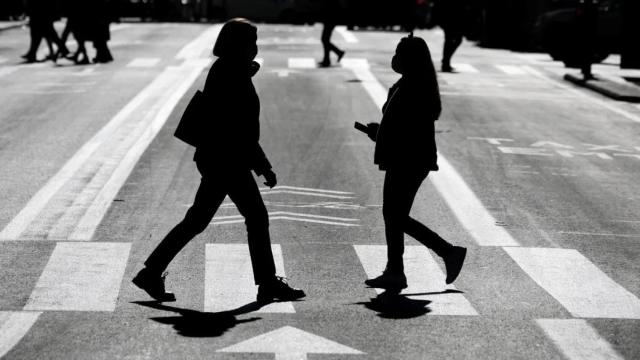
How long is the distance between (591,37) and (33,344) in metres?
20.1

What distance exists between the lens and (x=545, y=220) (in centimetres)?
1201

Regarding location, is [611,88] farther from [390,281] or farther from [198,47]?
[390,281]

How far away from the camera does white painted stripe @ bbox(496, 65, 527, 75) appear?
29.0 m

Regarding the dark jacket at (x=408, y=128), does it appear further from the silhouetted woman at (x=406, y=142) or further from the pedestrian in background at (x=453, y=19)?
the pedestrian in background at (x=453, y=19)

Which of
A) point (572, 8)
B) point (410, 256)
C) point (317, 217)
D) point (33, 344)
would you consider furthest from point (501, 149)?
point (572, 8)

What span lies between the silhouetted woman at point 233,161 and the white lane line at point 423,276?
2.81 feet

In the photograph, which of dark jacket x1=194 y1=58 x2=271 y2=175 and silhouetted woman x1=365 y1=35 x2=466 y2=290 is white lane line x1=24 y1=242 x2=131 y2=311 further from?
silhouetted woman x1=365 y1=35 x2=466 y2=290

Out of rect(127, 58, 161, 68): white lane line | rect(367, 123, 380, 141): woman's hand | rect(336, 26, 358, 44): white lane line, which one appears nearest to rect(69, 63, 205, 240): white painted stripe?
rect(367, 123, 380, 141): woman's hand

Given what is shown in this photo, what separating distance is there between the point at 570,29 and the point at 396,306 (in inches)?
1042

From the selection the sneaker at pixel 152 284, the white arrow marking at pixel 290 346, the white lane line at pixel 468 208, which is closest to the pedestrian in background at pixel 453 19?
the white lane line at pixel 468 208

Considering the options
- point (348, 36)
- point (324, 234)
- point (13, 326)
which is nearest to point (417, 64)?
point (324, 234)

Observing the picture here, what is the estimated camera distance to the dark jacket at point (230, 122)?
853cm

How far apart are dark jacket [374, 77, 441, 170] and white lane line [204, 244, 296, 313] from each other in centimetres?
113

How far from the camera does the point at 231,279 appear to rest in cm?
931
